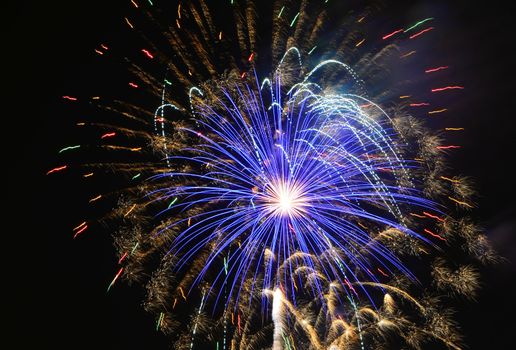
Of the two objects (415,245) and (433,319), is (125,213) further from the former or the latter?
(433,319)

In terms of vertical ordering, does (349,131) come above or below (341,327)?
above

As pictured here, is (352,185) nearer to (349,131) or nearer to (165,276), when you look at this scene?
(349,131)

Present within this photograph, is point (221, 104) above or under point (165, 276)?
above

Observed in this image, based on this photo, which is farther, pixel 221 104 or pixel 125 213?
pixel 221 104

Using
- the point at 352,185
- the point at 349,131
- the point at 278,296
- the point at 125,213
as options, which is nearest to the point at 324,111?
the point at 349,131

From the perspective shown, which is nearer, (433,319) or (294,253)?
(433,319)

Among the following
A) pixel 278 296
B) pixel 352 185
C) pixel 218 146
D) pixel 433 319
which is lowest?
pixel 433 319

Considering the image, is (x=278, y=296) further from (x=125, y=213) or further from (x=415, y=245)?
(x=125, y=213)

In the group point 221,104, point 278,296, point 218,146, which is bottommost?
point 278,296

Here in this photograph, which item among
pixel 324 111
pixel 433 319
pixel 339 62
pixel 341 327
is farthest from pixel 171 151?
pixel 433 319
